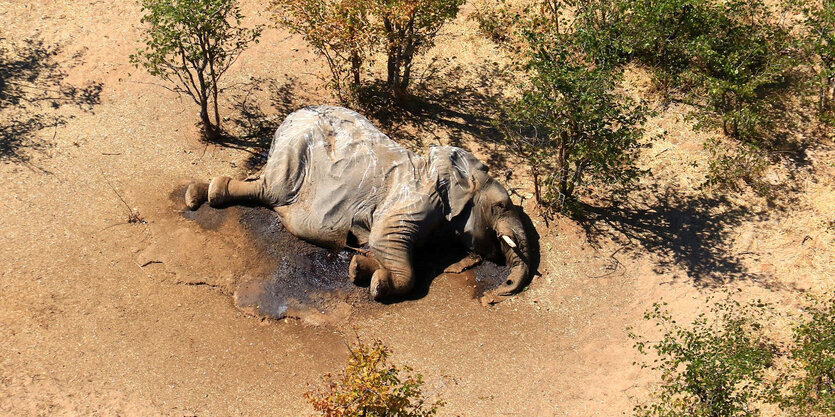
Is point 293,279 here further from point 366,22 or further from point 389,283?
point 366,22

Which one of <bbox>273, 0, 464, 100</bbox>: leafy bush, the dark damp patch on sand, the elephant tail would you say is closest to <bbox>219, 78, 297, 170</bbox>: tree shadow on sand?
the elephant tail

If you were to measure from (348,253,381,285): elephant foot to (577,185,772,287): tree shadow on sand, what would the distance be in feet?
18.3

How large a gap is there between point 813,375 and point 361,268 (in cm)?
913

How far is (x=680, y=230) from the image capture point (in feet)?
60.5

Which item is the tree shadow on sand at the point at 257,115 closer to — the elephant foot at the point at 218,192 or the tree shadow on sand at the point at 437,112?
the elephant foot at the point at 218,192

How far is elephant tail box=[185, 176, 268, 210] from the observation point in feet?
58.0

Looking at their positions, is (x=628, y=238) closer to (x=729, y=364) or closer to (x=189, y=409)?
(x=729, y=364)

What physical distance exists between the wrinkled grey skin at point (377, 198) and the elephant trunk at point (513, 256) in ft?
0.08

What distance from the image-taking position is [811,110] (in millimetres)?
21203

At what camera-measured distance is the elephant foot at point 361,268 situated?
1623cm

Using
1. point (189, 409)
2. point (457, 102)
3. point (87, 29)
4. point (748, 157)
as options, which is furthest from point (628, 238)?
point (87, 29)

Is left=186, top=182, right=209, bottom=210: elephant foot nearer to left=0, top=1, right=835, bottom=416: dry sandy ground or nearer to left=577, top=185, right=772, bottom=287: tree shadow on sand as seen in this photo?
left=0, top=1, right=835, bottom=416: dry sandy ground

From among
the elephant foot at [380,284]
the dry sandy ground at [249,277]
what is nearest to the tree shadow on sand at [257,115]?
the dry sandy ground at [249,277]

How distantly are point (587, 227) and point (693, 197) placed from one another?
3.21m
